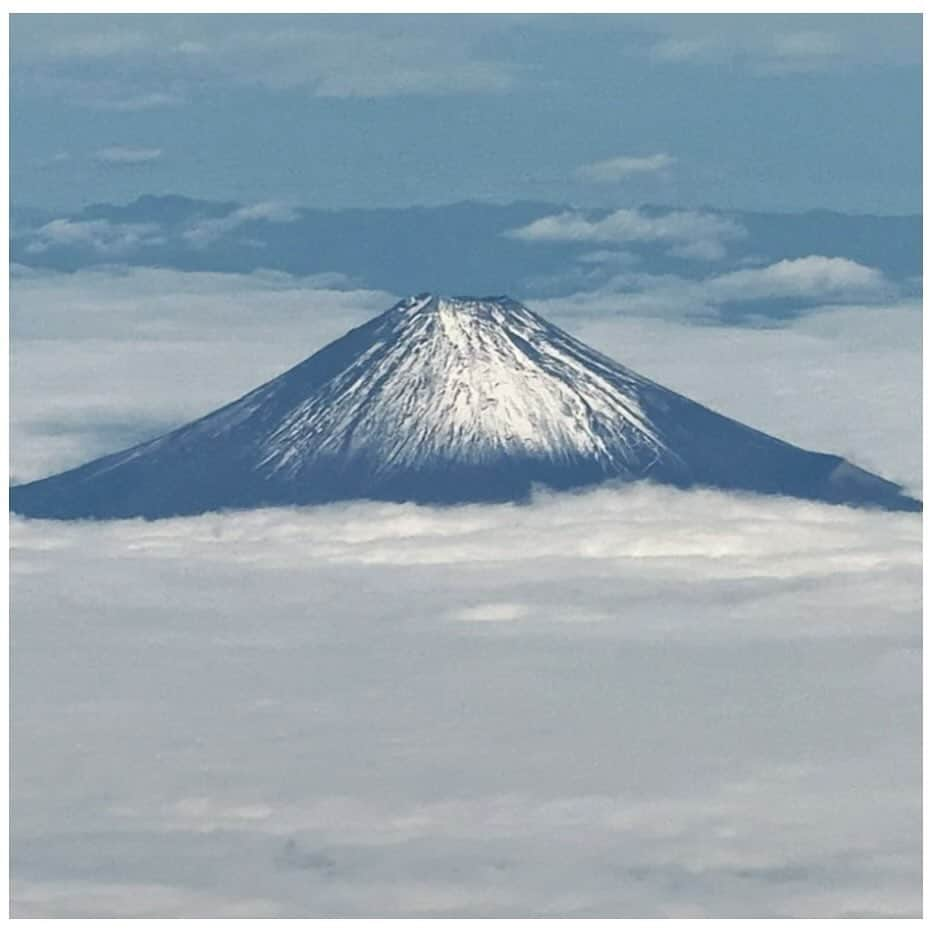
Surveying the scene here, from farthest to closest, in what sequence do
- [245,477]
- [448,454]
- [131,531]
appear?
1. [448,454]
2. [245,477]
3. [131,531]

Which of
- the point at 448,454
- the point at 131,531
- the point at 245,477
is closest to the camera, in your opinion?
the point at 131,531

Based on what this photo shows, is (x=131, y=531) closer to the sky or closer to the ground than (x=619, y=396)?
closer to the ground

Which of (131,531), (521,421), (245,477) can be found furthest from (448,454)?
(131,531)

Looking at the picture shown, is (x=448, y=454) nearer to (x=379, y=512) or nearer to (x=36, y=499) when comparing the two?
(x=379, y=512)

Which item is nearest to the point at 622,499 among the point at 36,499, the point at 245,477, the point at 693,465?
the point at 693,465

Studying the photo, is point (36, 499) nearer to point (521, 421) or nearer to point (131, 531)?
point (131, 531)

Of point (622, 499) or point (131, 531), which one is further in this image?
point (622, 499)
